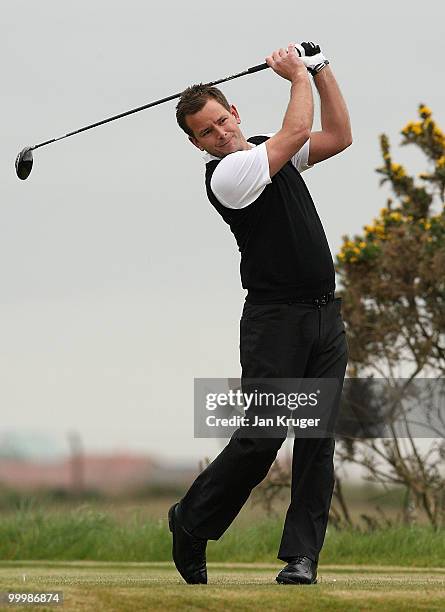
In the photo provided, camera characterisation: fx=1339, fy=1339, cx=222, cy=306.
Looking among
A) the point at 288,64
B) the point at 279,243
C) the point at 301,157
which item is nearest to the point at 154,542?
the point at 301,157

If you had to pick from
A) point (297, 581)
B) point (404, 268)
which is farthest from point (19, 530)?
point (297, 581)

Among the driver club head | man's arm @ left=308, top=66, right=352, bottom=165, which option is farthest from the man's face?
the driver club head

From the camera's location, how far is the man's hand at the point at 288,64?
570cm

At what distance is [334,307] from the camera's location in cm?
591

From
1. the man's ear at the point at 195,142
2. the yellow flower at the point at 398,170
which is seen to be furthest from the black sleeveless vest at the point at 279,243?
the yellow flower at the point at 398,170

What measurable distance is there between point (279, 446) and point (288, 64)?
1637 mm

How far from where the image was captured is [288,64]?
573 centimetres

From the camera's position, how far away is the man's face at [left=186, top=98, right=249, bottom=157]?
18.9 ft

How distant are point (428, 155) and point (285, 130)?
669cm

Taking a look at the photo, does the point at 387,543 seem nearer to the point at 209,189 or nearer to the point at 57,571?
the point at 57,571

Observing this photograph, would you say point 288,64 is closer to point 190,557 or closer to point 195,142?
point 195,142

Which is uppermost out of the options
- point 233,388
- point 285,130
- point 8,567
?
point 285,130

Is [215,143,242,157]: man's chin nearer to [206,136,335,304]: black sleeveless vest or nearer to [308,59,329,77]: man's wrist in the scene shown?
[206,136,335,304]: black sleeveless vest

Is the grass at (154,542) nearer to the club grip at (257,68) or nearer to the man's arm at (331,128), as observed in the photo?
the man's arm at (331,128)
